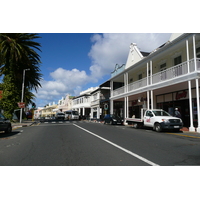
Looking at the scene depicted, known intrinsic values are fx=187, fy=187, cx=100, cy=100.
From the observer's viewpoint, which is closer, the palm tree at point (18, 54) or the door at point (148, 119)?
the door at point (148, 119)

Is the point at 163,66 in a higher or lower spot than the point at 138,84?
higher

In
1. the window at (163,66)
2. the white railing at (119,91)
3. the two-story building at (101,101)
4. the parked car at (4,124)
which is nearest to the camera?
the parked car at (4,124)

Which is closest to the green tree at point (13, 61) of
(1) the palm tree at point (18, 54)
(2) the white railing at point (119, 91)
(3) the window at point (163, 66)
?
(1) the palm tree at point (18, 54)

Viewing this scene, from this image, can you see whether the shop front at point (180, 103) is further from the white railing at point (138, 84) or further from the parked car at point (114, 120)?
the parked car at point (114, 120)

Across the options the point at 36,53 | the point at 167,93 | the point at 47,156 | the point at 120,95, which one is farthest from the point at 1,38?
the point at 47,156

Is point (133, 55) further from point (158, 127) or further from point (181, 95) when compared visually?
point (158, 127)

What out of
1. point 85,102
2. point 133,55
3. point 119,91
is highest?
point 133,55

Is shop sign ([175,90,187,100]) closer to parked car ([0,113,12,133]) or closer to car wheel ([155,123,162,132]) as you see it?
car wheel ([155,123,162,132])

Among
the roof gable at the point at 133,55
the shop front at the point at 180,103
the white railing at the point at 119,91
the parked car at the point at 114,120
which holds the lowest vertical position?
the parked car at the point at 114,120

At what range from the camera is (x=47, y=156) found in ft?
19.4

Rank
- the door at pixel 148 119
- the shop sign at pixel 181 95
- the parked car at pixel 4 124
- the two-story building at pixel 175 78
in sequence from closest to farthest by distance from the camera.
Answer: the parked car at pixel 4 124, the two-story building at pixel 175 78, the door at pixel 148 119, the shop sign at pixel 181 95

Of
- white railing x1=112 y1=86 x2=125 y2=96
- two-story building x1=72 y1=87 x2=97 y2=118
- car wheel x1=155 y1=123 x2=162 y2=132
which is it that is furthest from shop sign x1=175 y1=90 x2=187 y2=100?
two-story building x1=72 y1=87 x2=97 y2=118

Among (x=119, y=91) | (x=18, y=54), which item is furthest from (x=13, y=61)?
(x=119, y=91)
